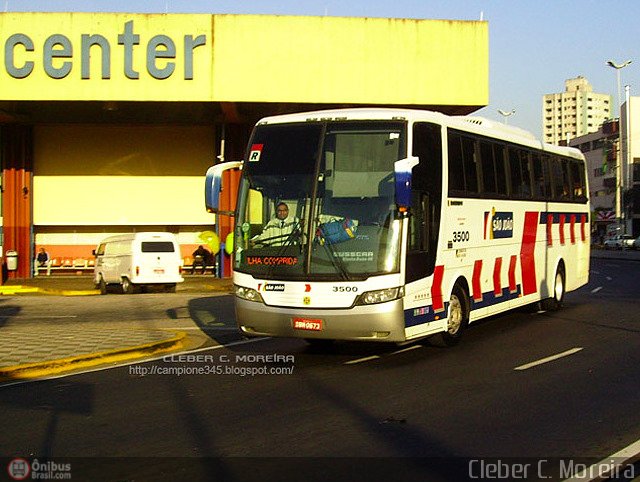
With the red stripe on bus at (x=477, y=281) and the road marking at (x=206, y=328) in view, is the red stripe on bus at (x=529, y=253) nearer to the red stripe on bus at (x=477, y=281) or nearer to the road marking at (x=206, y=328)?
the red stripe on bus at (x=477, y=281)

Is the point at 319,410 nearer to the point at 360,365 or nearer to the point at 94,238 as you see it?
the point at 360,365

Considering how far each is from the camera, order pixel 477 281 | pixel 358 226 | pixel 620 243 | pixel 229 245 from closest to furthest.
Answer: pixel 358 226
pixel 477 281
pixel 229 245
pixel 620 243

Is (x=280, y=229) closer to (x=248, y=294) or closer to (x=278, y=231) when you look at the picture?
(x=278, y=231)

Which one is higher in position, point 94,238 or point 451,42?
point 451,42

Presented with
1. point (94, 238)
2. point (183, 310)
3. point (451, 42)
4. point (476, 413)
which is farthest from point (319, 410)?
point (94, 238)

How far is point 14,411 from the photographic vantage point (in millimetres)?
8789

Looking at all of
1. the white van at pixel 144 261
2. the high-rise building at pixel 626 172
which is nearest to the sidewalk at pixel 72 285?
the white van at pixel 144 261

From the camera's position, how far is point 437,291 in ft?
40.1

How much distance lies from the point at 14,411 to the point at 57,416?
62 cm

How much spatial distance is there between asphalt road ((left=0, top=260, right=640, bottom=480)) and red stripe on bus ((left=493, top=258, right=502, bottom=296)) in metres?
0.89

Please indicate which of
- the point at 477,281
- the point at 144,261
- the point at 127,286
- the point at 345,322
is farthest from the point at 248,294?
the point at 127,286

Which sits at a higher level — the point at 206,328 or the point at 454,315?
the point at 454,315

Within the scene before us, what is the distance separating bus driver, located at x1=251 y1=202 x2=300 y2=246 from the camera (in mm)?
11398

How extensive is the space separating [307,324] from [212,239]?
24.4 m
